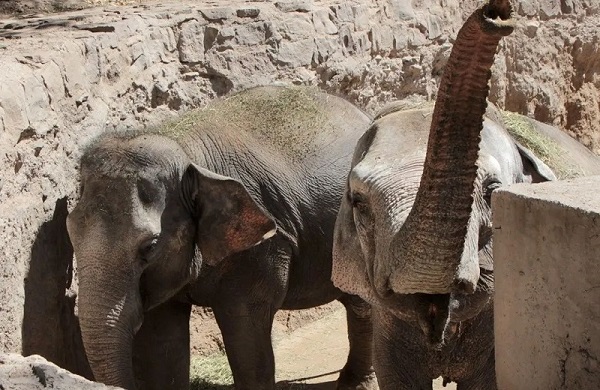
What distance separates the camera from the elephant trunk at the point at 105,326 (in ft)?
17.9

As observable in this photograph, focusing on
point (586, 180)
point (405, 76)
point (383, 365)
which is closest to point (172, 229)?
point (383, 365)

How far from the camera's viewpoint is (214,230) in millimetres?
6039

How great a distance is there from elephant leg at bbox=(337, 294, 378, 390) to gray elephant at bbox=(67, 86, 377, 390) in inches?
0.4

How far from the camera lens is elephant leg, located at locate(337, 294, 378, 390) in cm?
725

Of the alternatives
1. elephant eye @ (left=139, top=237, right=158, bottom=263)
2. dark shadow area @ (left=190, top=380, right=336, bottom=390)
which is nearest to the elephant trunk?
elephant eye @ (left=139, top=237, right=158, bottom=263)

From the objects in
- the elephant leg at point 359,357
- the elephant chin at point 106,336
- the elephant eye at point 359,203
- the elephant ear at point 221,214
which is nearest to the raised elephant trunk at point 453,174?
the elephant eye at point 359,203

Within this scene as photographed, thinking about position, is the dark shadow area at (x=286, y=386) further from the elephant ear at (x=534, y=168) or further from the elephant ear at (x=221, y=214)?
the elephant ear at (x=534, y=168)

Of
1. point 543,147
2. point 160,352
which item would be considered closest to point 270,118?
point 160,352

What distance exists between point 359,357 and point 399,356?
2031 millimetres

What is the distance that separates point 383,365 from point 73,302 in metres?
1.67

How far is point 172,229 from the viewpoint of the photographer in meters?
5.87

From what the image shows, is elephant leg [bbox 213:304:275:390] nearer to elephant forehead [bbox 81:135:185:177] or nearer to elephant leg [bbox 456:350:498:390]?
elephant forehead [bbox 81:135:185:177]

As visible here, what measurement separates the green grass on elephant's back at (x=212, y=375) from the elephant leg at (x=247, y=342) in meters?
0.90

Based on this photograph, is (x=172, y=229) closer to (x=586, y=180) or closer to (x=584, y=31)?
(x=586, y=180)
